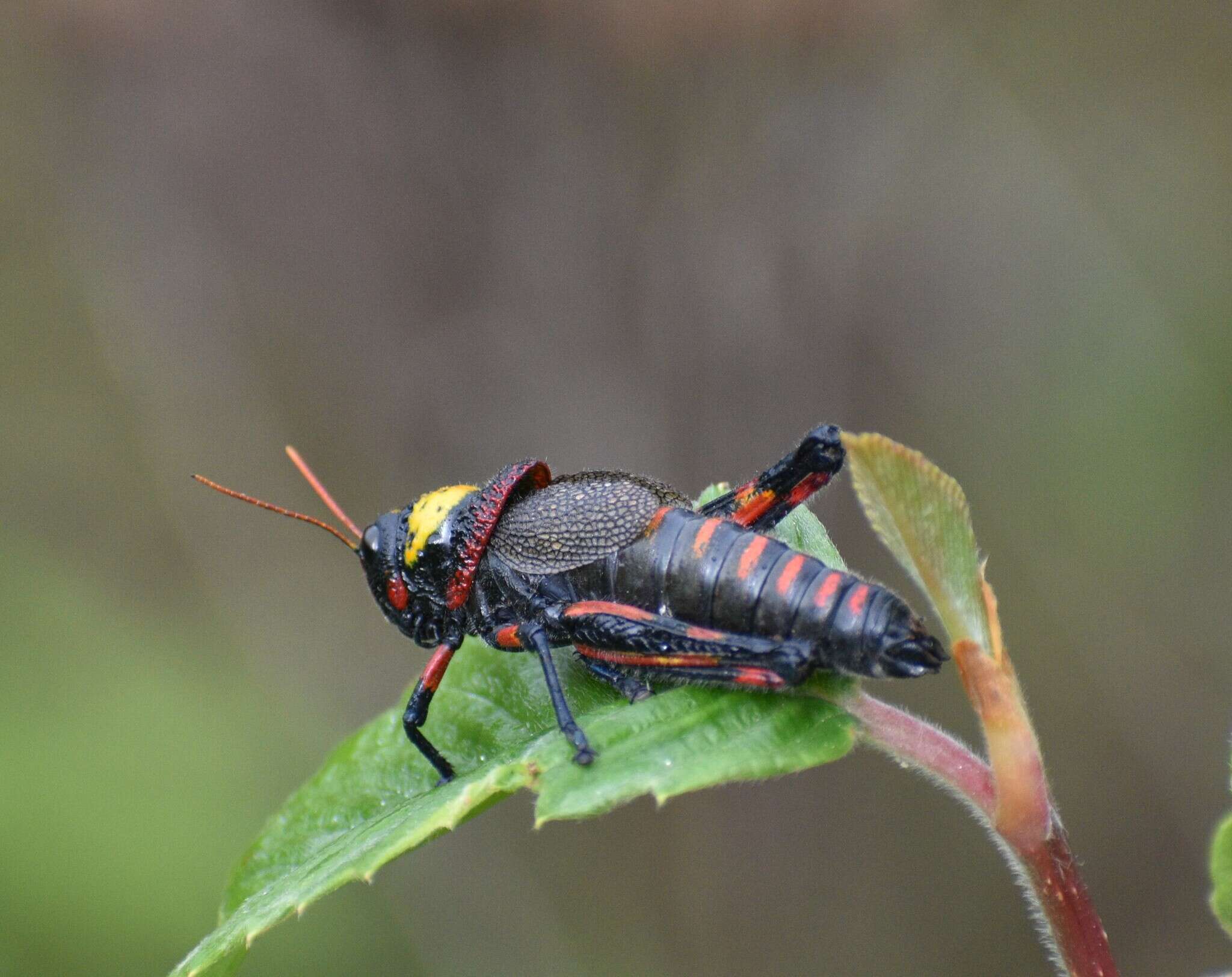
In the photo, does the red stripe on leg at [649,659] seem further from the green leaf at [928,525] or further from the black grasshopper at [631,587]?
the green leaf at [928,525]

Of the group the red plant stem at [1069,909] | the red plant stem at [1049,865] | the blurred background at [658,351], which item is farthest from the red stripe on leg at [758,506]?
the blurred background at [658,351]

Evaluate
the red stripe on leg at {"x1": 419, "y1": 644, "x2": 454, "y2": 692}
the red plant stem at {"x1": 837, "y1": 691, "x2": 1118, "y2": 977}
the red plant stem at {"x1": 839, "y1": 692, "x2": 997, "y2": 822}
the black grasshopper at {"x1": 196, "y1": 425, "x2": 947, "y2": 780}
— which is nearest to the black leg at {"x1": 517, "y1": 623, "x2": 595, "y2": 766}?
the black grasshopper at {"x1": 196, "y1": 425, "x2": 947, "y2": 780}

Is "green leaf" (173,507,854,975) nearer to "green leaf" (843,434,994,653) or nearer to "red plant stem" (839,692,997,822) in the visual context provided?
"red plant stem" (839,692,997,822)

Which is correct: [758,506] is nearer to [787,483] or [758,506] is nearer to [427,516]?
[787,483]

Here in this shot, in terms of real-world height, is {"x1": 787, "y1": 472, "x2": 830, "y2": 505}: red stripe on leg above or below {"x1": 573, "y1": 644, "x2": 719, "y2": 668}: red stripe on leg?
above

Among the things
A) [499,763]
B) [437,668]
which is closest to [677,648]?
[499,763]
